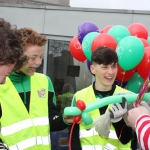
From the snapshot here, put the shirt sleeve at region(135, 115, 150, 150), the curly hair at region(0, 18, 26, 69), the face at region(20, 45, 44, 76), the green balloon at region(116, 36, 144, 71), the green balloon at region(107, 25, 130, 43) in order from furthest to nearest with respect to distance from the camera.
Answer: the green balloon at region(107, 25, 130, 43) < the green balloon at region(116, 36, 144, 71) < the face at region(20, 45, 44, 76) < the shirt sleeve at region(135, 115, 150, 150) < the curly hair at region(0, 18, 26, 69)

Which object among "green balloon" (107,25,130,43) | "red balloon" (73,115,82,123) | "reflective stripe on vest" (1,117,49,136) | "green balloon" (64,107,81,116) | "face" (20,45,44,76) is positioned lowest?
"reflective stripe on vest" (1,117,49,136)

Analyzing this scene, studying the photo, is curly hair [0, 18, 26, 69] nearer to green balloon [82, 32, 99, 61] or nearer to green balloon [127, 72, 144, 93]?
green balloon [82, 32, 99, 61]

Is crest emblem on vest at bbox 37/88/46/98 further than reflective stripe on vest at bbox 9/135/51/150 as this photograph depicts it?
Yes

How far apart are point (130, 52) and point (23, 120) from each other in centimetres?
174

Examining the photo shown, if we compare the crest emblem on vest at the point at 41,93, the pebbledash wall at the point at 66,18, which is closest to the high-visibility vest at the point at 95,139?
the crest emblem on vest at the point at 41,93

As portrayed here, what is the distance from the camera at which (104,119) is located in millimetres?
2137

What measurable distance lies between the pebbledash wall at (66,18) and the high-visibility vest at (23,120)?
3.47 m

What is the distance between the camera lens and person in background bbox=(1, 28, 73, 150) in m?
2.09

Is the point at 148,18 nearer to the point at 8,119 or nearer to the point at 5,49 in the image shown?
the point at 8,119

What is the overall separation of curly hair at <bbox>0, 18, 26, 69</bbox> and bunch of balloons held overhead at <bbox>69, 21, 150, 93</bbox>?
2.08 meters

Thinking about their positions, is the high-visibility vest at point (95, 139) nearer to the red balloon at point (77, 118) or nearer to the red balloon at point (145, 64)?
the red balloon at point (77, 118)

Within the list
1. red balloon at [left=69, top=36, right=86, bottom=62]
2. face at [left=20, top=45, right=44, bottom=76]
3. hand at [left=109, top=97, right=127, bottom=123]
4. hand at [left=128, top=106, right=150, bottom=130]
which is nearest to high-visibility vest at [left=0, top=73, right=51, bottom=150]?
face at [left=20, top=45, right=44, bottom=76]

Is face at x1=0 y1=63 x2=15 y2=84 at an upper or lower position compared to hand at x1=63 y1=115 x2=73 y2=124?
upper

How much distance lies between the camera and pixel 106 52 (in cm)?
265
